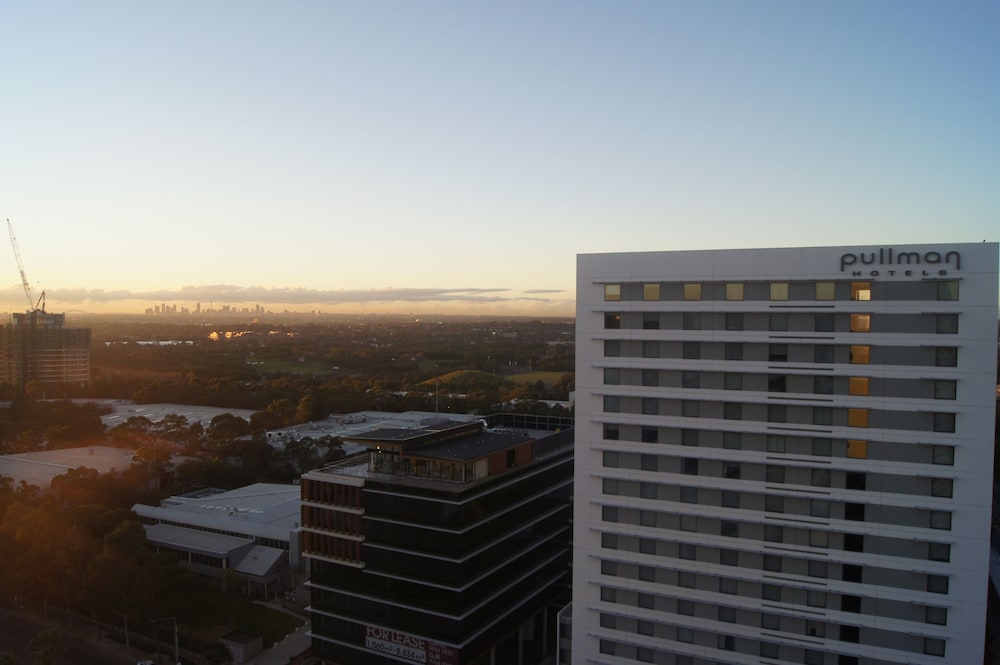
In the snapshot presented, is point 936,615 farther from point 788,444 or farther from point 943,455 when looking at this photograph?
point 788,444

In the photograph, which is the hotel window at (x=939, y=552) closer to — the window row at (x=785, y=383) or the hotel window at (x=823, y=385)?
the window row at (x=785, y=383)

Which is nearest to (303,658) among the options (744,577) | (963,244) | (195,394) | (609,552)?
(609,552)

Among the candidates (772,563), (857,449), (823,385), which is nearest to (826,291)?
(823,385)

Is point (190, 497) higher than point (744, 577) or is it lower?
lower

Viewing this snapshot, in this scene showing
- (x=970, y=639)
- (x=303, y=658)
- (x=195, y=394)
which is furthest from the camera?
(x=195, y=394)

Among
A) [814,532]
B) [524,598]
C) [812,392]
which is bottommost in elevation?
[524,598]

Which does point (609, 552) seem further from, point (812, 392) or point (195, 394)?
point (195, 394)

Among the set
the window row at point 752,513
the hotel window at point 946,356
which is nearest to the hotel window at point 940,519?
the window row at point 752,513
